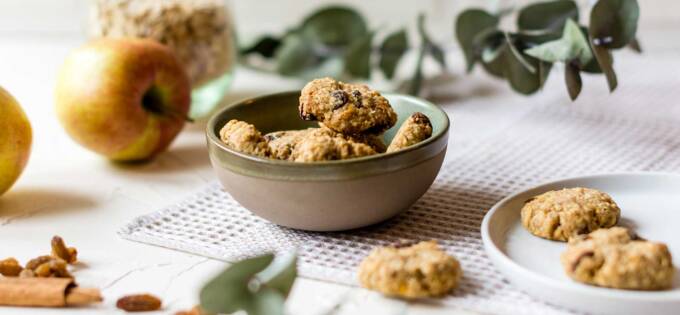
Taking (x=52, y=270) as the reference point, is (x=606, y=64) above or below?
above

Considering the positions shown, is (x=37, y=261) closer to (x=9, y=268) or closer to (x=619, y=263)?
(x=9, y=268)

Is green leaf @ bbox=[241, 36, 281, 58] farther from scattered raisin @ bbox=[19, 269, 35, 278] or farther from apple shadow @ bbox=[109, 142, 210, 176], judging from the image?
scattered raisin @ bbox=[19, 269, 35, 278]

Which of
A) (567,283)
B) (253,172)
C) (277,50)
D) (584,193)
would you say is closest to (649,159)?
(584,193)

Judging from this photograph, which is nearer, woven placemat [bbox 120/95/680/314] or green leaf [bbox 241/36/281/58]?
woven placemat [bbox 120/95/680/314]

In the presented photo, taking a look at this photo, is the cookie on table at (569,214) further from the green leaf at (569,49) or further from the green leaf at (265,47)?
the green leaf at (265,47)

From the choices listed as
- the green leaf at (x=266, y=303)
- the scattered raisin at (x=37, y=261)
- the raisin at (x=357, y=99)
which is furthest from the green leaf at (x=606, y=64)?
the scattered raisin at (x=37, y=261)

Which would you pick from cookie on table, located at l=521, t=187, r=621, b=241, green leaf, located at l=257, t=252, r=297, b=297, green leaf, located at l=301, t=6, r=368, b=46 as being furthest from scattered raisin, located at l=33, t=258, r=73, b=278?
green leaf, located at l=301, t=6, r=368, b=46

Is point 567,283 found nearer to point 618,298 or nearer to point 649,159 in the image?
point 618,298

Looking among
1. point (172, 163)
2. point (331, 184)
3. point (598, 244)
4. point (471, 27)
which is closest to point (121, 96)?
point (172, 163)
